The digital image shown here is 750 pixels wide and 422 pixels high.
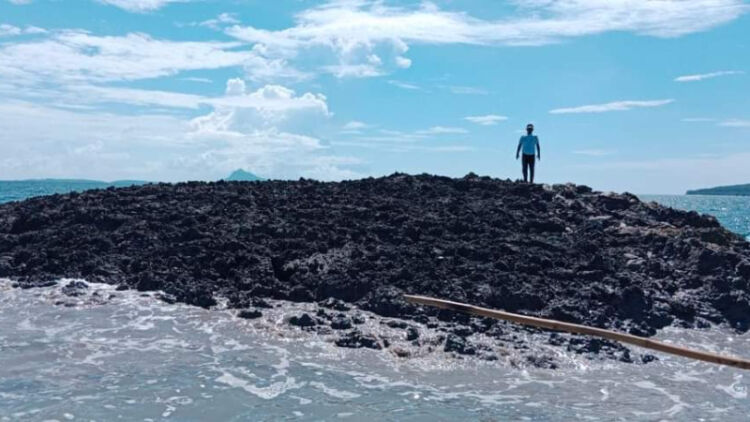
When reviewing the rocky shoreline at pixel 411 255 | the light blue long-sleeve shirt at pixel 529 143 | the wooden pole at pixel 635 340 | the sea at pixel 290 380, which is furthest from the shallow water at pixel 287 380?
the light blue long-sleeve shirt at pixel 529 143

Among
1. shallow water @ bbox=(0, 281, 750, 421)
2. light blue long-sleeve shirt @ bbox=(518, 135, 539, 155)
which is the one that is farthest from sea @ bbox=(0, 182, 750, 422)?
light blue long-sleeve shirt @ bbox=(518, 135, 539, 155)

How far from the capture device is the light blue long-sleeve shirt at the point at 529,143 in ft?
65.9

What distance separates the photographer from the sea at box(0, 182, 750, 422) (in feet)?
27.9

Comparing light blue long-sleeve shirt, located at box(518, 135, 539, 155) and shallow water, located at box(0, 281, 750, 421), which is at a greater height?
light blue long-sleeve shirt, located at box(518, 135, 539, 155)

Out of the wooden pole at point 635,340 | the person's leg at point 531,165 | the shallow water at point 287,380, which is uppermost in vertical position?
the person's leg at point 531,165

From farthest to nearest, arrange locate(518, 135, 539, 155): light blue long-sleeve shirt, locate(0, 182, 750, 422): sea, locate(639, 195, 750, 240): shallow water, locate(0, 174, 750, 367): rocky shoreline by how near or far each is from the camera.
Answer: locate(639, 195, 750, 240): shallow water → locate(518, 135, 539, 155): light blue long-sleeve shirt → locate(0, 174, 750, 367): rocky shoreline → locate(0, 182, 750, 422): sea

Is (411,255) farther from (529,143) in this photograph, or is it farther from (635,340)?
(635,340)

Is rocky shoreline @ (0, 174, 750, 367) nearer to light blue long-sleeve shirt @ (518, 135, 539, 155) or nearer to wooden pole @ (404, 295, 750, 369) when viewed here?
light blue long-sleeve shirt @ (518, 135, 539, 155)

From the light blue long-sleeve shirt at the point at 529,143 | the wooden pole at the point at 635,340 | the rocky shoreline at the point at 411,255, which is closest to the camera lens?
the wooden pole at the point at 635,340

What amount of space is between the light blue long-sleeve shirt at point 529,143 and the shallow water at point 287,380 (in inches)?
349

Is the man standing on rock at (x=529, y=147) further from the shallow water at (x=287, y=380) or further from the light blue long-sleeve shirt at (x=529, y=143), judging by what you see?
the shallow water at (x=287, y=380)

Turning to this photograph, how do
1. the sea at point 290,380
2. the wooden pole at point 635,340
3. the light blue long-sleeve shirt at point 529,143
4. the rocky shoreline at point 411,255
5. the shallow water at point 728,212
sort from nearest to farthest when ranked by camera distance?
the wooden pole at point 635,340 → the sea at point 290,380 → the rocky shoreline at point 411,255 → the light blue long-sleeve shirt at point 529,143 → the shallow water at point 728,212

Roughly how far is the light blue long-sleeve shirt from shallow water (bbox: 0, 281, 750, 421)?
887 cm

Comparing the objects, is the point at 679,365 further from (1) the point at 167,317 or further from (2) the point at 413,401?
(1) the point at 167,317
